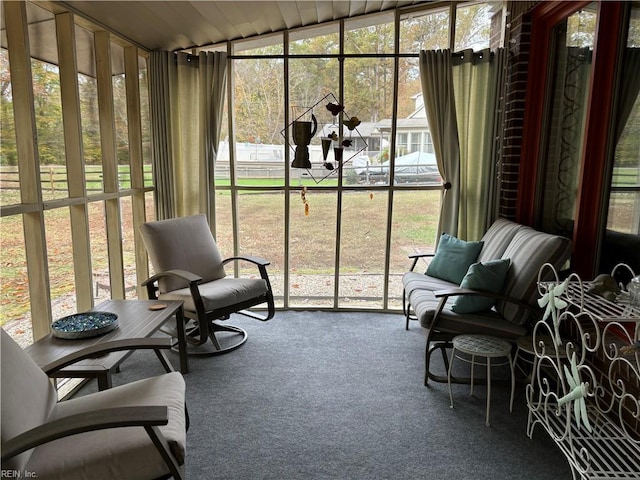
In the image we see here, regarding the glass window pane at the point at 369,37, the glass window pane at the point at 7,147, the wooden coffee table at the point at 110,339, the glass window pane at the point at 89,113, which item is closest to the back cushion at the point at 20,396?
the wooden coffee table at the point at 110,339

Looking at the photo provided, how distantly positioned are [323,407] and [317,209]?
191cm

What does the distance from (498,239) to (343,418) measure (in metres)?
1.65

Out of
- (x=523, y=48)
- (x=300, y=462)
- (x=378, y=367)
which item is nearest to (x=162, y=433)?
(x=300, y=462)

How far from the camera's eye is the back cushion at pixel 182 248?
320 centimetres

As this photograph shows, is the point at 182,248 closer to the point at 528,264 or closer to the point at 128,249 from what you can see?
the point at 128,249

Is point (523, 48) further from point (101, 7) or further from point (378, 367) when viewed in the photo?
point (101, 7)

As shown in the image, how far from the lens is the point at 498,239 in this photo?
313 cm

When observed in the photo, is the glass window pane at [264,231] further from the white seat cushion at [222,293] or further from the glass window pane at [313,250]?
the white seat cushion at [222,293]

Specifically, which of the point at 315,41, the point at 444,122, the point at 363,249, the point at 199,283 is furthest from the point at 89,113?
the point at 444,122

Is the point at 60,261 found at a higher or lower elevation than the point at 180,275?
higher

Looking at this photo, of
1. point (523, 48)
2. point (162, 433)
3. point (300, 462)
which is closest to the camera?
point (162, 433)

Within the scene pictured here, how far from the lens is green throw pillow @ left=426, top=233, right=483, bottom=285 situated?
3277 mm

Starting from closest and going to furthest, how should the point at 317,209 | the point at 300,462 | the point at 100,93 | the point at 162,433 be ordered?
the point at 162,433 < the point at 300,462 < the point at 100,93 < the point at 317,209

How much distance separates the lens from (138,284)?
3.65m
